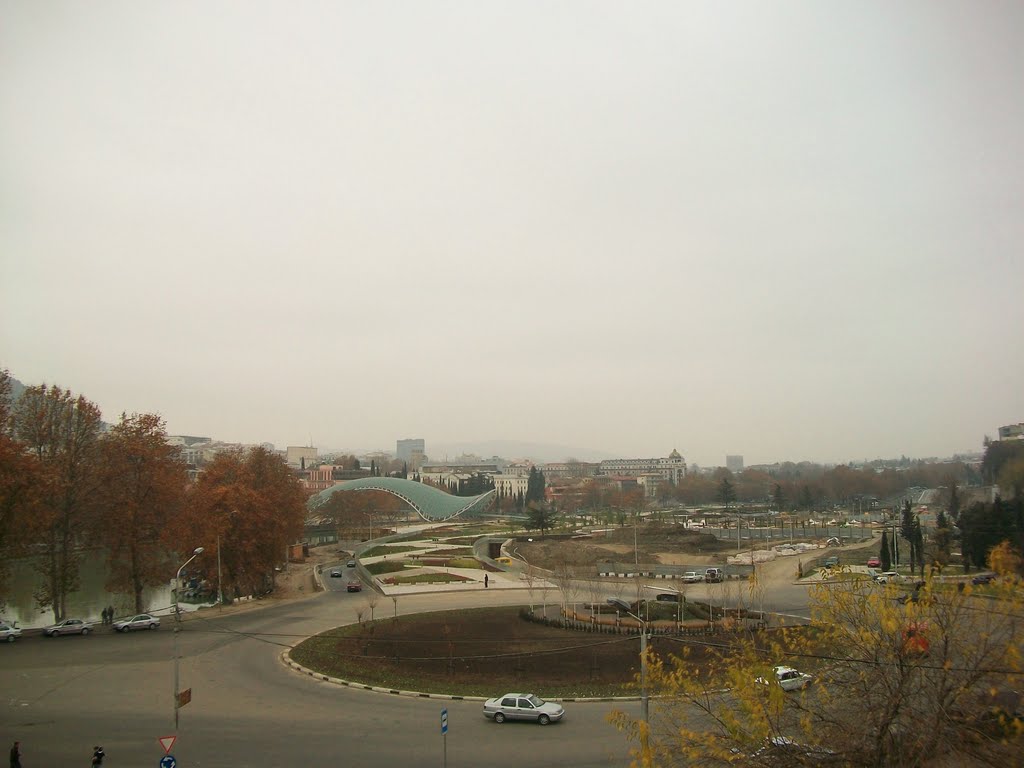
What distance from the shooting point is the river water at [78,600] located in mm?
29453

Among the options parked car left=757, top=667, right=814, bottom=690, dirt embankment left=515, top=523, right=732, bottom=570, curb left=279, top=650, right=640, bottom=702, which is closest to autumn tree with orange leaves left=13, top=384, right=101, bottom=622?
curb left=279, top=650, right=640, bottom=702

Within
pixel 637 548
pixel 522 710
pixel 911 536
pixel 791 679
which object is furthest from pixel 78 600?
pixel 911 536

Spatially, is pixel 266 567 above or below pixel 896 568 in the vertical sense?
above

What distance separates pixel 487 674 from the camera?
17469 mm

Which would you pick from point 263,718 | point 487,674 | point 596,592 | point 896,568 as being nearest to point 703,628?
point 596,592

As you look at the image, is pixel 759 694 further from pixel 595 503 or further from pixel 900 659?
pixel 595 503

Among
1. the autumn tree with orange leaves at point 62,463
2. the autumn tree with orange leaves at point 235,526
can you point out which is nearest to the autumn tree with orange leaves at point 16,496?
the autumn tree with orange leaves at point 62,463

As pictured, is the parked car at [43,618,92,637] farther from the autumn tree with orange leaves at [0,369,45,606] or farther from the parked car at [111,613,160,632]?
the autumn tree with orange leaves at [0,369,45,606]

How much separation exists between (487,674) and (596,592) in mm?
11351

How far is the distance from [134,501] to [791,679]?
26.3m

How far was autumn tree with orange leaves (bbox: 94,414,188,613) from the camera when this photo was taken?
27016 millimetres

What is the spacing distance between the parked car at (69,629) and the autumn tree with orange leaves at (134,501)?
11.2ft

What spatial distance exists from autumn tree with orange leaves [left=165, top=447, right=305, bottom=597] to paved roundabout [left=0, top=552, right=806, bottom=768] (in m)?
7.20

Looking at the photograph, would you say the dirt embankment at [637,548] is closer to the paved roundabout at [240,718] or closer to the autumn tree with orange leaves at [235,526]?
the autumn tree with orange leaves at [235,526]
